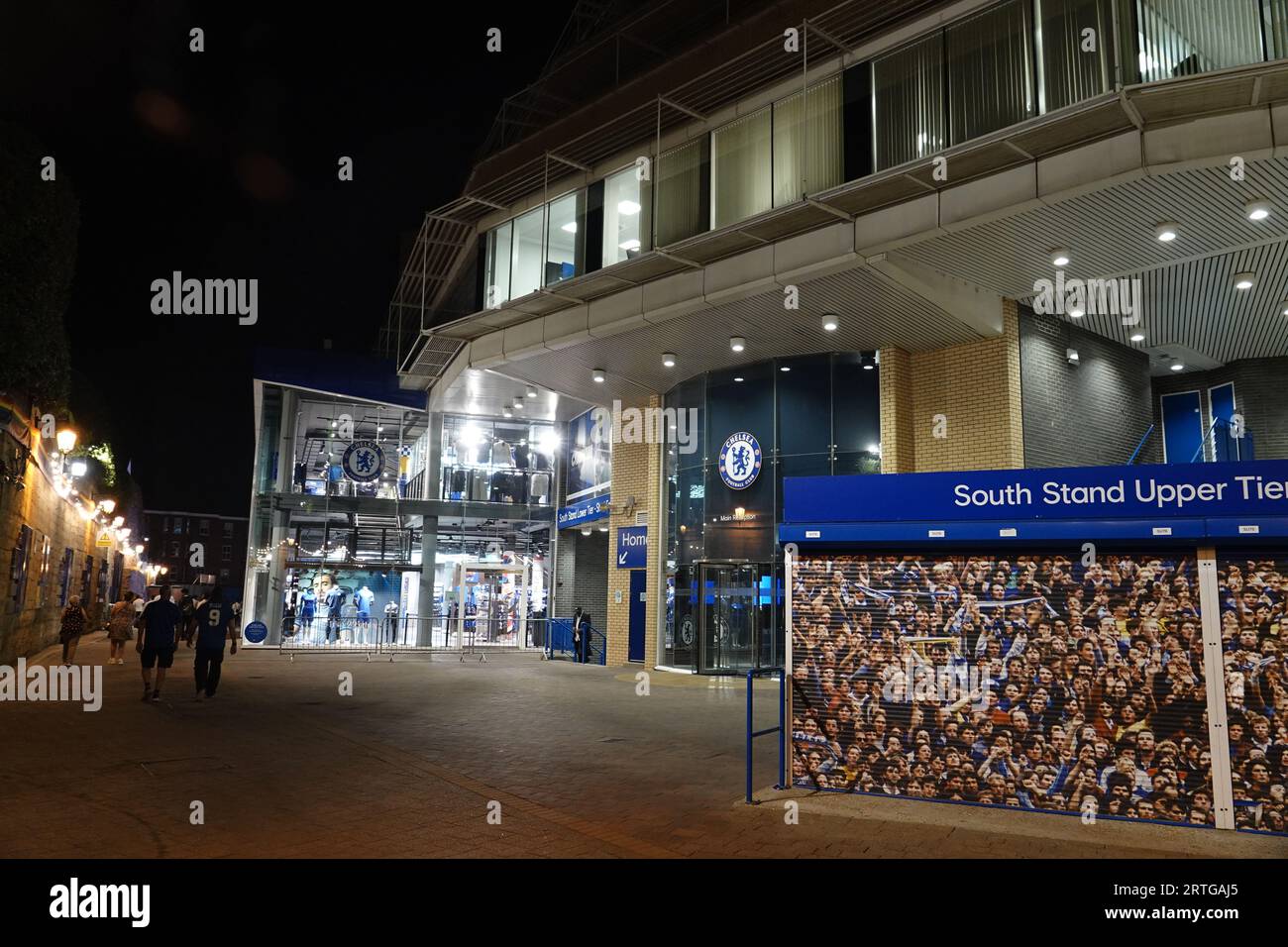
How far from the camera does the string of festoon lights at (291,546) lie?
92.8 feet

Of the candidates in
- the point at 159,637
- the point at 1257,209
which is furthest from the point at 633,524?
the point at 1257,209

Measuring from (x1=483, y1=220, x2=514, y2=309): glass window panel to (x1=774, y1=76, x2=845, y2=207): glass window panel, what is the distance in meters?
6.82

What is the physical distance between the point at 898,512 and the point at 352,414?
25074mm

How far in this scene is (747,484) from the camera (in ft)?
61.0

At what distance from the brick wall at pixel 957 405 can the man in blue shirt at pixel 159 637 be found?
1197 centimetres

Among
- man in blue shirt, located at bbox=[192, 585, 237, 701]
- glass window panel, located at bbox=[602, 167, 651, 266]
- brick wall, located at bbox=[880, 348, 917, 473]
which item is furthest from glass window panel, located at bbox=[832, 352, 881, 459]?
man in blue shirt, located at bbox=[192, 585, 237, 701]

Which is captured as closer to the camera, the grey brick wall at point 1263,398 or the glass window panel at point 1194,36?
the glass window panel at point 1194,36

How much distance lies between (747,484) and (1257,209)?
985 cm

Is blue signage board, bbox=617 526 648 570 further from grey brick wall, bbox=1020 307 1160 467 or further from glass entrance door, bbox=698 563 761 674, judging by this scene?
grey brick wall, bbox=1020 307 1160 467

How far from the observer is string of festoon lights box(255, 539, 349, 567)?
28281mm

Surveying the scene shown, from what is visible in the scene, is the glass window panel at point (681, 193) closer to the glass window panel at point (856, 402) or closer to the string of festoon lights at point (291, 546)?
the glass window panel at point (856, 402)

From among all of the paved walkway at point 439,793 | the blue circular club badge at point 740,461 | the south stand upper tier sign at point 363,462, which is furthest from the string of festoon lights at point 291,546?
the blue circular club badge at point 740,461

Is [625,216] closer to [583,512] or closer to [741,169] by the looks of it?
[741,169]
